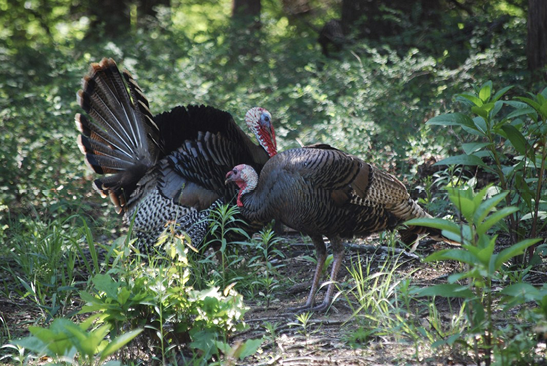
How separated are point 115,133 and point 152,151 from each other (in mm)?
342

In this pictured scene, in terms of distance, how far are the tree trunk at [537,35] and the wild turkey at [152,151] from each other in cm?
310

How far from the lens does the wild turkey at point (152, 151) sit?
479 cm

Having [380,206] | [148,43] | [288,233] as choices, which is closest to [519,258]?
[380,206]

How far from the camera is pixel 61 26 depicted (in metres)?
12.3

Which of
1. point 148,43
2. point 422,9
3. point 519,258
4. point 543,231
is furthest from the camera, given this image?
point 148,43

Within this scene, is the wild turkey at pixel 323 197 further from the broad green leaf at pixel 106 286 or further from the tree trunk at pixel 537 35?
the tree trunk at pixel 537 35

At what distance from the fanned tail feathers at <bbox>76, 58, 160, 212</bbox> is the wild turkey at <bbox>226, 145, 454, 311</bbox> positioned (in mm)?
1229

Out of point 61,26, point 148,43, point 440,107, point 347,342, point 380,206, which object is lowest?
point 347,342

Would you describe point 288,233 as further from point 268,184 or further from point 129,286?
point 129,286

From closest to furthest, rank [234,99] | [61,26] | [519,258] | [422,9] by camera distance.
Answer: [519,258] → [234,99] → [422,9] → [61,26]

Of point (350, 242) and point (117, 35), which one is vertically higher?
point (117, 35)

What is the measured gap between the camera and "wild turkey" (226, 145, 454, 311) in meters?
3.78

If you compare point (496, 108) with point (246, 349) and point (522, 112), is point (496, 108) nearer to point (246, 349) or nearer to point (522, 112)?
point (522, 112)

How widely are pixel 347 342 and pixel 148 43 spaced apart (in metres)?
7.97
